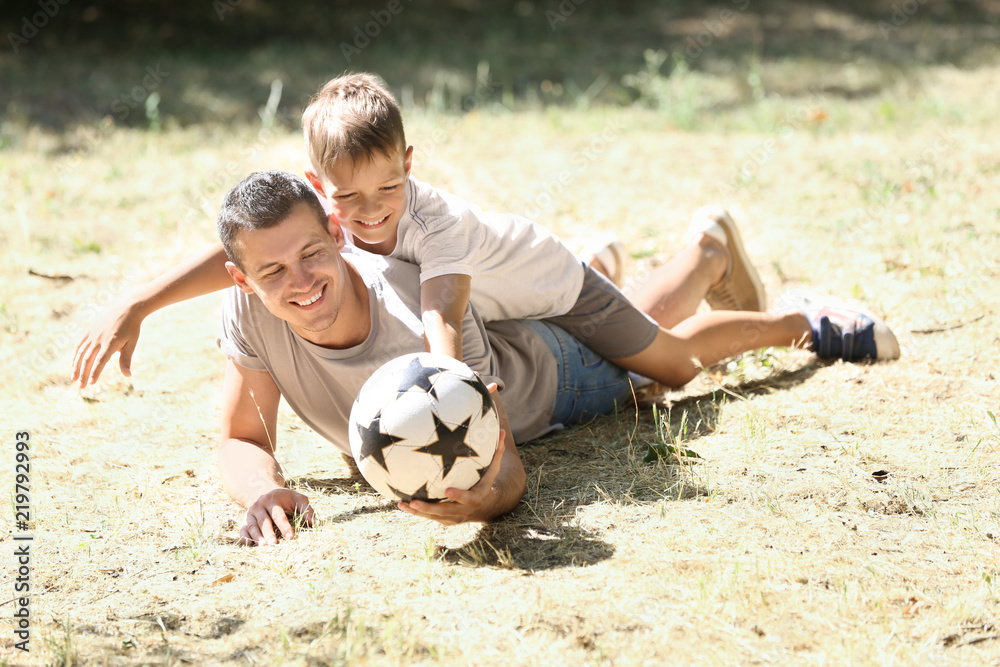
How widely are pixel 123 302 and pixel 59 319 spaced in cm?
248

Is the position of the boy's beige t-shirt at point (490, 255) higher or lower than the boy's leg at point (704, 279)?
higher

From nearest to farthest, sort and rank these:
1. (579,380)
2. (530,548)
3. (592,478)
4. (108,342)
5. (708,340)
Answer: (530,548), (108,342), (592,478), (579,380), (708,340)

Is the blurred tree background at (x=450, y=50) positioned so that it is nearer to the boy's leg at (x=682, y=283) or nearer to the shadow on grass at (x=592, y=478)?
the boy's leg at (x=682, y=283)

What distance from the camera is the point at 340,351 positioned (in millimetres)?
3314

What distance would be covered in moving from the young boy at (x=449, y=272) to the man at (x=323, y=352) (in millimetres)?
95

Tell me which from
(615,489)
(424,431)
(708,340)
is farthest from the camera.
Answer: (708,340)

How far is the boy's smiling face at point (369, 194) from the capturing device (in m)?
3.41

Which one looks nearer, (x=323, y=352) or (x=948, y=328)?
(x=323, y=352)

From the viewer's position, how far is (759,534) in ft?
9.82

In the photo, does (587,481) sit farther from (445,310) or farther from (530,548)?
(445,310)

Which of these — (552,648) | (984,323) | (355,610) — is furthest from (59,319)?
(984,323)

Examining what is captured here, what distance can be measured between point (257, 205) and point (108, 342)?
2.48 feet

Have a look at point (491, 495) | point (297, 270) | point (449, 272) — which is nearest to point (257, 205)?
point (297, 270)

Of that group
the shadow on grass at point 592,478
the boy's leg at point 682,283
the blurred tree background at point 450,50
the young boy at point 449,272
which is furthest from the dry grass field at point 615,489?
the blurred tree background at point 450,50
